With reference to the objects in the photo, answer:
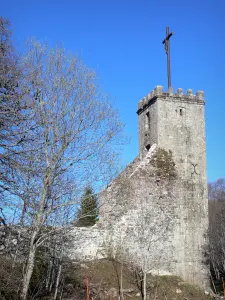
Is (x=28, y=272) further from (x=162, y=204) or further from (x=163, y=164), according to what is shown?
(x=163, y=164)

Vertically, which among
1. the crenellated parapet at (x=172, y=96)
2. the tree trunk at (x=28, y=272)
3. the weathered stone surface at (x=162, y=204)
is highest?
the crenellated parapet at (x=172, y=96)

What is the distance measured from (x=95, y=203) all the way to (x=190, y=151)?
28.5 feet

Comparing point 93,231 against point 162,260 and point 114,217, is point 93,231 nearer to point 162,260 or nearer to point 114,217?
point 114,217

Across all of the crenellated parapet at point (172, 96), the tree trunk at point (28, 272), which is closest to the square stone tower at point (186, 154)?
the crenellated parapet at point (172, 96)

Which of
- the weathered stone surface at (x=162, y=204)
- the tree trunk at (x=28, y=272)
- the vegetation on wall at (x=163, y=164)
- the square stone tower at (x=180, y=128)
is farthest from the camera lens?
the square stone tower at (x=180, y=128)

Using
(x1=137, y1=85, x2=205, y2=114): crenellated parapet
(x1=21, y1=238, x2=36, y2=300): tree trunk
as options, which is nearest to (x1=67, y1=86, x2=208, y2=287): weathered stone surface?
(x1=137, y1=85, x2=205, y2=114): crenellated parapet

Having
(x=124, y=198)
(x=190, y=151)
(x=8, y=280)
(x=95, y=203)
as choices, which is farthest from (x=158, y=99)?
(x=8, y=280)

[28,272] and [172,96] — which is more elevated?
[172,96]

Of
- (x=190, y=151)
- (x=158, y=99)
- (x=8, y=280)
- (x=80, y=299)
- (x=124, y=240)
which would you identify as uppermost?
(x=158, y=99)

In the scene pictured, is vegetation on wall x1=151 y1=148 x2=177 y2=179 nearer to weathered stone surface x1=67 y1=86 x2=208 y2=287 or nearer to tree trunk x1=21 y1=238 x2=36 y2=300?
weathered stone surface x1=67 y1=86 x2=208 y2=287

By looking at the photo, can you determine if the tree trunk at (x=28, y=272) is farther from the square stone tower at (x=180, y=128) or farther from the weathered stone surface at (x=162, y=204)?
the square stone tower at (x=180, y=128)

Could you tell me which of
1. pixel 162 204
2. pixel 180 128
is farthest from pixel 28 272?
pixel 180 128

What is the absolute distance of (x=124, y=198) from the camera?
16.2 m

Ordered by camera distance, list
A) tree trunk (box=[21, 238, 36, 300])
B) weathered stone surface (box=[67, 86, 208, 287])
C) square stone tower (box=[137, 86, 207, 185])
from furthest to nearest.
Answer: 1. square stone tower (box=[137, 86, 207, 185])
2. weathered stone surface (box=[67, 86, 208, 287])
3. tree trunk (box=[21, 238, 36, 300])
